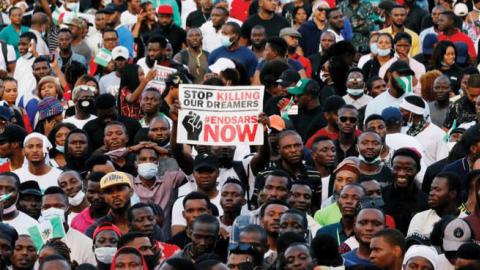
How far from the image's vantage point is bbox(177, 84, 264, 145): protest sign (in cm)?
2008

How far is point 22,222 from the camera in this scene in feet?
59.7

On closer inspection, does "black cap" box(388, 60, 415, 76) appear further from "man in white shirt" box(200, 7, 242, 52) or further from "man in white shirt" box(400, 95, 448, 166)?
"man in white shirt" box(200, 7, 242, 52)

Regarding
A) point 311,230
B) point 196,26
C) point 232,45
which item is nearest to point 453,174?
point 311,230

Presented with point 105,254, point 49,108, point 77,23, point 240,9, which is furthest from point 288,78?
point 240,9

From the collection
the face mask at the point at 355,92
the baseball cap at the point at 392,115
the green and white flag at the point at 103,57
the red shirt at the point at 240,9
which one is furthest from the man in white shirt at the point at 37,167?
the red shirt at the point at 240,9

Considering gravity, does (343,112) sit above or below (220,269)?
above

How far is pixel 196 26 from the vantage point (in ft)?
89.5

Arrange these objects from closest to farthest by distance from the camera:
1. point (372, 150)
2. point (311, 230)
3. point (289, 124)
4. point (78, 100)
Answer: point (311, 230) < point (372, 150) < point (289, 124) < point (78, 100)

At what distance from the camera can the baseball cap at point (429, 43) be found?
25.1 meters

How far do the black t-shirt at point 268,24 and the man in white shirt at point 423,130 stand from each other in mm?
4818

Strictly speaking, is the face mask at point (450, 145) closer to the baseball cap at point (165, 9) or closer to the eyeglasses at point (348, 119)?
the eyeglasses at point (348, 119)

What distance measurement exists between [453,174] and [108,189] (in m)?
2.96

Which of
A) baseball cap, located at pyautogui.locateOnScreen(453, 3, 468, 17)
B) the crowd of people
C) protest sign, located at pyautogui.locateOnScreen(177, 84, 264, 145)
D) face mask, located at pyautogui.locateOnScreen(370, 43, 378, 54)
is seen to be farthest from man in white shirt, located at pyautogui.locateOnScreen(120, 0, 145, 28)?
protest sign, located at pyautogui.locateOnScreen(177, 84, 264, 145)

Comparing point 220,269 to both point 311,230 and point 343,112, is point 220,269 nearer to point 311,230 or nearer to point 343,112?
point 311,230
